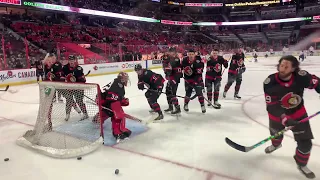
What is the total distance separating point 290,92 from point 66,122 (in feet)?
9.83

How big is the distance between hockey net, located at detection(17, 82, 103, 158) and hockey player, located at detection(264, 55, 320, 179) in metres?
1.94

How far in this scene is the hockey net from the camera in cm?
304

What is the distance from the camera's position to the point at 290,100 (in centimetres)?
224

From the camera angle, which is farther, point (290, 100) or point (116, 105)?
point (116, 105)

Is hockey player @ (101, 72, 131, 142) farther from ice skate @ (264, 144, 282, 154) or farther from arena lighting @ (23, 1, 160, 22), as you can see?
arena lighting @ (23, 1, 160, 22)

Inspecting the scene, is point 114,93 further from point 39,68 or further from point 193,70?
point 39,68

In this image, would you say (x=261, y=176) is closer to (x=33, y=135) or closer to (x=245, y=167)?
(x=245, y=167)

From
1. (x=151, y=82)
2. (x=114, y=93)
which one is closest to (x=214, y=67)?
(x=151, y=82)

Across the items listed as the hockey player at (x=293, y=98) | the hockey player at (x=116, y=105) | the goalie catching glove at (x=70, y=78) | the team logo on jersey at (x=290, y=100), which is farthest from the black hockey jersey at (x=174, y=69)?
the team logo on jersey at (x=290, y=100)

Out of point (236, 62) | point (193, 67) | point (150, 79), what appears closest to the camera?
point (150, 79)

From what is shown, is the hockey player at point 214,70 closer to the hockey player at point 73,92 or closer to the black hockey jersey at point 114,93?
the black hockey jersey at point 114,93

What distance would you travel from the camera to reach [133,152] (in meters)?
2.93

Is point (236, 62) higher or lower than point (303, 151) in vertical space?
higher

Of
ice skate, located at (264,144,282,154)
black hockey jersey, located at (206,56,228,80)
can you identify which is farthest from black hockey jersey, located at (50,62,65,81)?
ice skate, located at (264,144,282,154)
